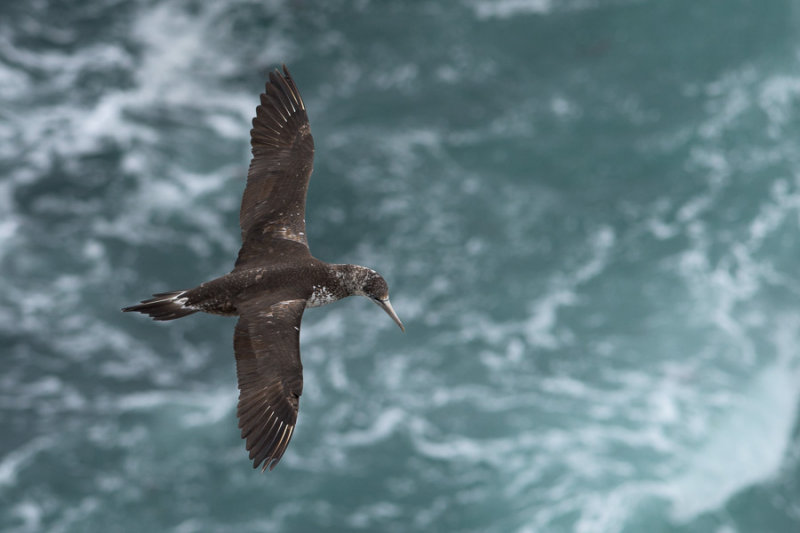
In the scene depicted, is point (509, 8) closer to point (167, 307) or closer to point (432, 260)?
point (432, 260)

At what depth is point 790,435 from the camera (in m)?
29.8

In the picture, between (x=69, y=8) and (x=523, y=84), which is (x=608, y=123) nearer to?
(x=523, y=84)

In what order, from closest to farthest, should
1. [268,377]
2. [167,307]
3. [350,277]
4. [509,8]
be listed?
[268,377], [167,307], [350,277], [509,8]

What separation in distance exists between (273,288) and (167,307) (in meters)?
1.60

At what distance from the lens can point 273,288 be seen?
13.0 metres

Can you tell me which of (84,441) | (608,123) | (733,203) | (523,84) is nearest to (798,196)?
(733,203)

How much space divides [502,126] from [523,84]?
242 centimetres

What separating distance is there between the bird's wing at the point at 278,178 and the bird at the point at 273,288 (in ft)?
0.06

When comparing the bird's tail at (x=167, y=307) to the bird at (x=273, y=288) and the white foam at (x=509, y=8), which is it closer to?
the bird at (x=273, y=288)

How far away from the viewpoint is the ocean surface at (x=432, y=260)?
28953 mm

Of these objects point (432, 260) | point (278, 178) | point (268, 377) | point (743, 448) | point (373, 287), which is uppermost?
point (432, 260)

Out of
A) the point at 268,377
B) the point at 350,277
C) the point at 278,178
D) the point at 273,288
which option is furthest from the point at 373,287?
the point at 278,178

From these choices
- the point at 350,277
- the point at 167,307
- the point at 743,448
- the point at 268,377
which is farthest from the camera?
the point at 743,448

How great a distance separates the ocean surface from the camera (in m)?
29.0
